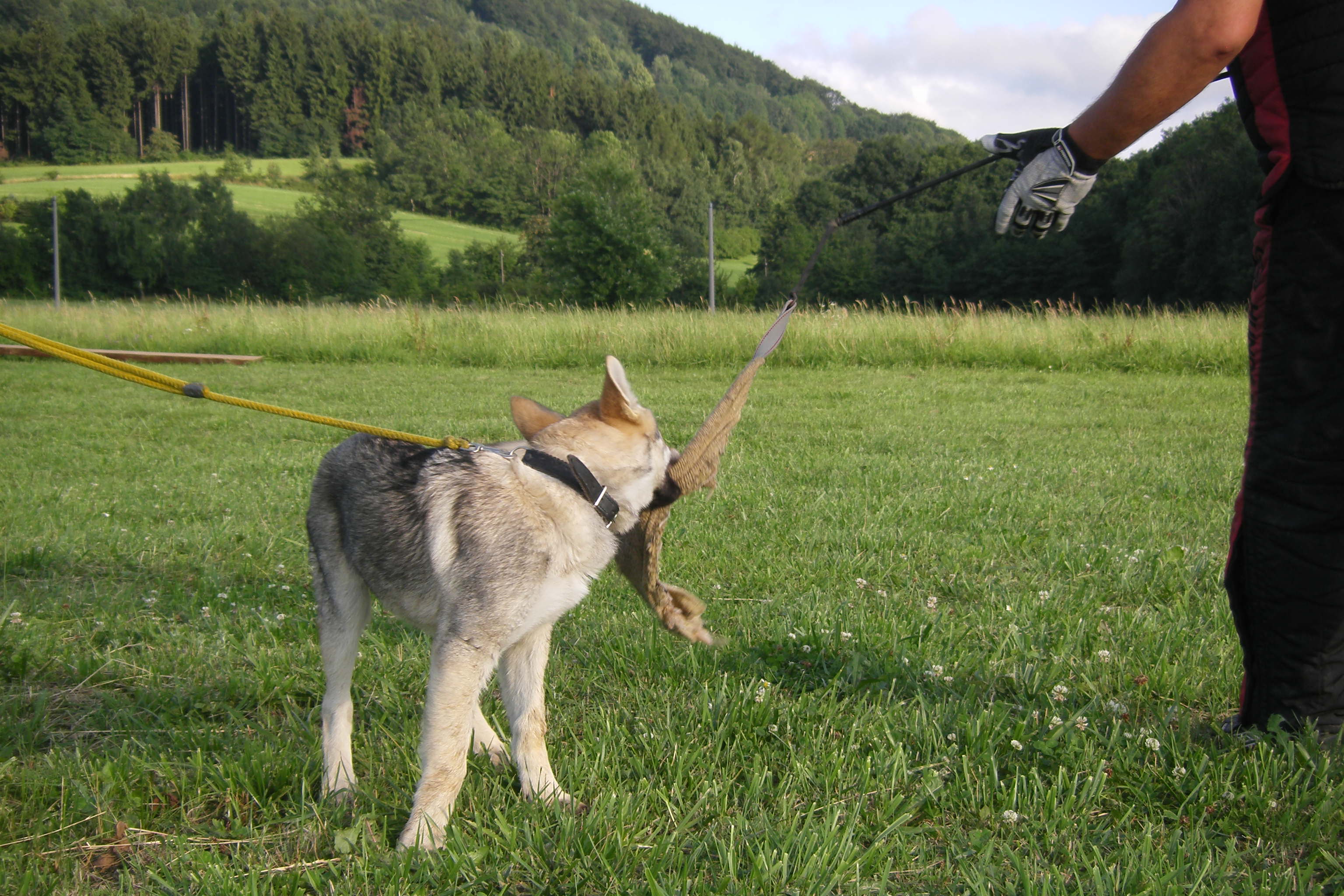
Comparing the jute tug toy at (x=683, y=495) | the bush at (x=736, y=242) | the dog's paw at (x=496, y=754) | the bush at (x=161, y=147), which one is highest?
the bush at (x=161, y=147)

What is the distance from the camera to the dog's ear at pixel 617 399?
2531 mm

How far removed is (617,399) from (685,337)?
1438 cm

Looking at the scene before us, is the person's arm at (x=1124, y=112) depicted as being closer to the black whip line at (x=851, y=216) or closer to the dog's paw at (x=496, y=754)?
the black whip line at (x=851, y=216)

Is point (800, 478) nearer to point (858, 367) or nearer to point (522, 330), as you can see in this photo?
point (858, 367)

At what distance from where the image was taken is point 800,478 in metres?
6.78

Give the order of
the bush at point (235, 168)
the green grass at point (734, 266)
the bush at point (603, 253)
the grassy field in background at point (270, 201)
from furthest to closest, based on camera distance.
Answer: the bush at point (235, 168), the green grass at point (734, 266), the grassy field in background at point (270, 201), the bush at point (603, 253)

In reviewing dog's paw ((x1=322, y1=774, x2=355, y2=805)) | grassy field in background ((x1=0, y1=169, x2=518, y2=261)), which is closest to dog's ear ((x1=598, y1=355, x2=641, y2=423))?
dog's paw ((x1=322, y1=774, x2=355, y2=805))

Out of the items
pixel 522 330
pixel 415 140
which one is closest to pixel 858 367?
pixel 522 330

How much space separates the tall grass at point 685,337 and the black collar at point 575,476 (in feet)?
44.6

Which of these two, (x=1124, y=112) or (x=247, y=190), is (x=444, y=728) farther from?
(x=247, y=190)

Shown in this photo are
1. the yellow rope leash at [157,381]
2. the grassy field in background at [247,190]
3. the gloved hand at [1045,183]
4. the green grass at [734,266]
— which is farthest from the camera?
the green grass at [734,266]

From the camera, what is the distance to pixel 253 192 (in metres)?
73.5

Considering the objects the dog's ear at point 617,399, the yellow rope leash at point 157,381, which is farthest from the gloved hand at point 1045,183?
the yellow rope leash at point 157,381

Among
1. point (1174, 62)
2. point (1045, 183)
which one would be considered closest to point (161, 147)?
point (1045, 183)
